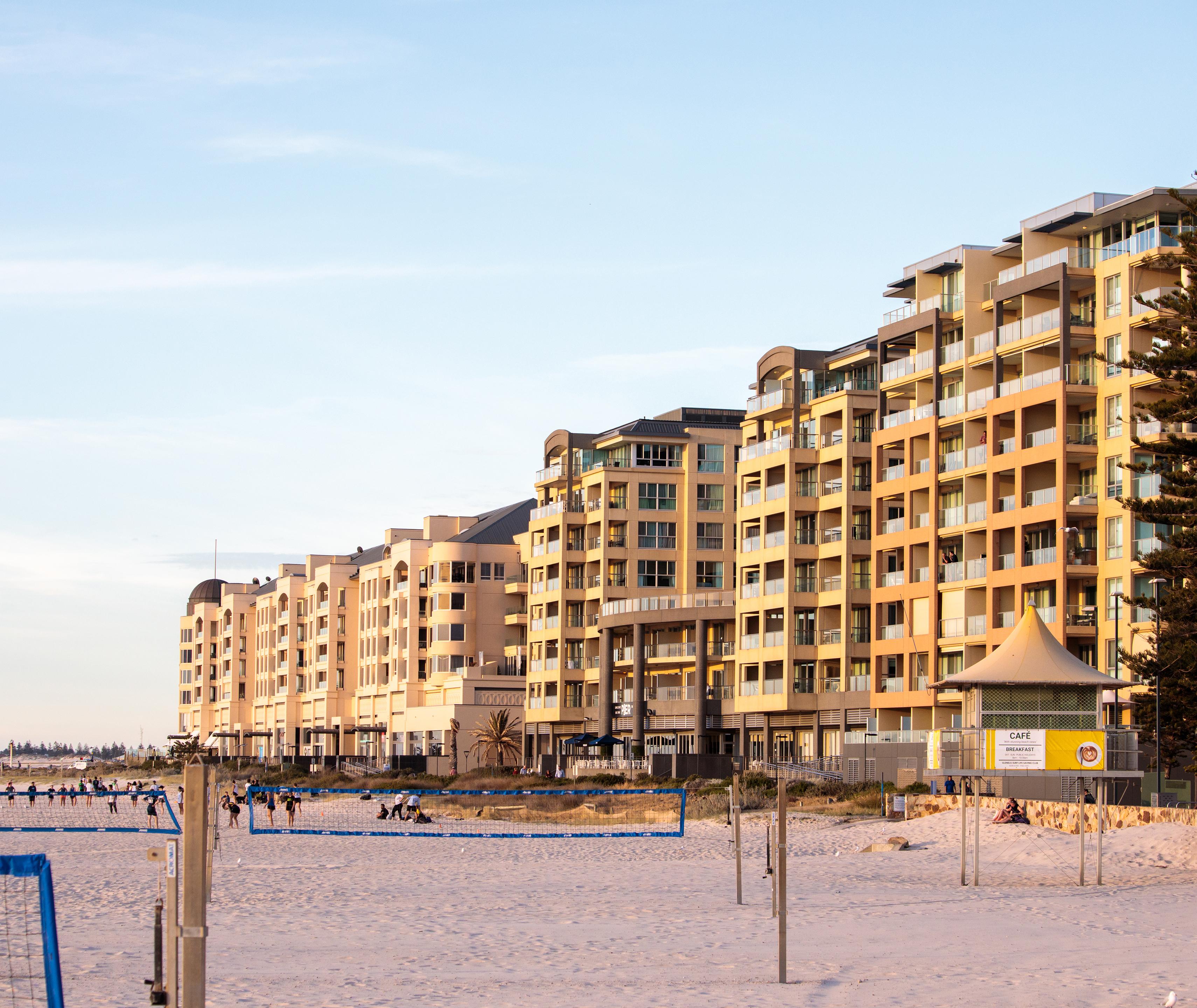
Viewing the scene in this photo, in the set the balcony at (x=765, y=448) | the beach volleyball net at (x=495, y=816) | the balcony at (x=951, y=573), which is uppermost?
the balcony at (x=765, y=448)

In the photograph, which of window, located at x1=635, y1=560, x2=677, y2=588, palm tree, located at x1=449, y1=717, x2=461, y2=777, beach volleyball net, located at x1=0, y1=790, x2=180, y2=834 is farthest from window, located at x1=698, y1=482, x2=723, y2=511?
beach volleyball net, located at x1=0, y1=790, x2=180, y2=834

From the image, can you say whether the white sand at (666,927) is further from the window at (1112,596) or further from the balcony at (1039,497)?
the balcony at (1039,497)

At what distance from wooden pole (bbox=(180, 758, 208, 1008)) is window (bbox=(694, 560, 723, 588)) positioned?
77124mm

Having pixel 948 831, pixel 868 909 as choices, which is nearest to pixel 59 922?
pixel 868 909

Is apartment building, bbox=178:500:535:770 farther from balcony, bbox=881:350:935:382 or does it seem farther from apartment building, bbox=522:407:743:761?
balcony, bbox=881:350:935:382

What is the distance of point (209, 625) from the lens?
15325cm

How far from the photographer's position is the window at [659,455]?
90188mm

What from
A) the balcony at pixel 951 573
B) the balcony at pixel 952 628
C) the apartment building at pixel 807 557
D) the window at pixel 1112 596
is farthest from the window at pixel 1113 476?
the apartment building at pixel 807 557

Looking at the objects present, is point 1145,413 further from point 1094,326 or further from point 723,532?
point 723,532

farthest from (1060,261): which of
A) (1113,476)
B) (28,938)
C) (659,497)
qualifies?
(28,938)

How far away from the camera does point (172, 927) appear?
39.2ft

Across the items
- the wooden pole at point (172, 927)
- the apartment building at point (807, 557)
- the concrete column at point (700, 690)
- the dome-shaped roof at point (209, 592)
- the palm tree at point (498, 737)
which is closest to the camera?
the wooden pole at point (172, 927)

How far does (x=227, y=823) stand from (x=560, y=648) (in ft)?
107

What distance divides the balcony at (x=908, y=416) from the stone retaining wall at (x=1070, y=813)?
2491cm
